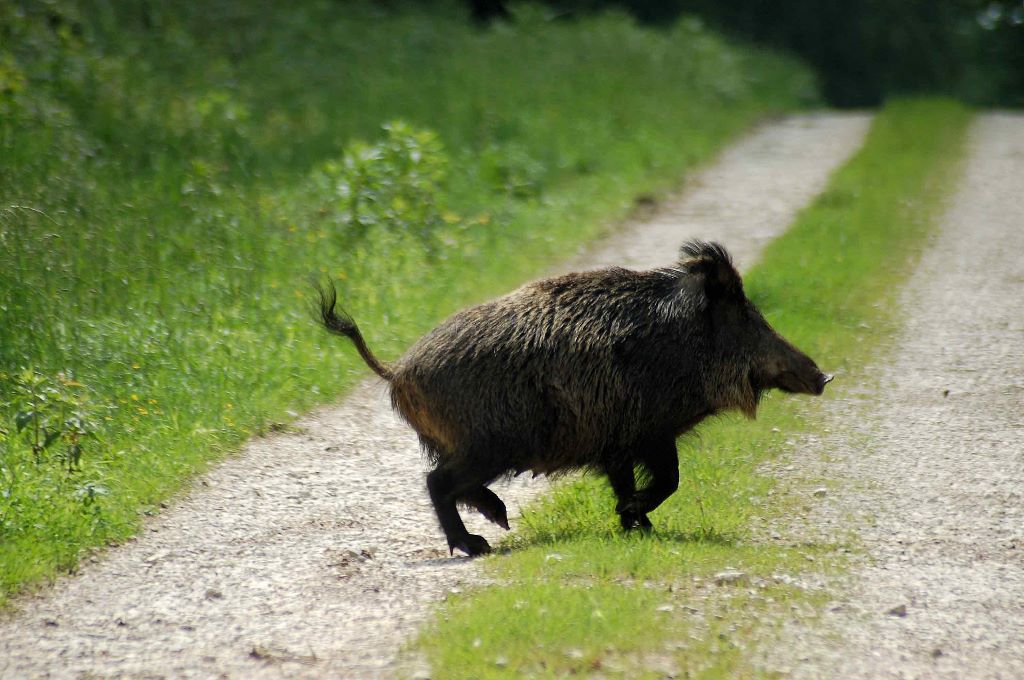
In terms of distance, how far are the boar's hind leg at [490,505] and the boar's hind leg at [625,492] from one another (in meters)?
0.51

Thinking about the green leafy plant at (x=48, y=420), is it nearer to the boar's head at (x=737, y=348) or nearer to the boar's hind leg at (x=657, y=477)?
the boar's hind leg at (x=657, y=477)

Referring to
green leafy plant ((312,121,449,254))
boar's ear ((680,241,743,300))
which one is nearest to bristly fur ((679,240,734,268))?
boar's ear ((680,241,743,300))

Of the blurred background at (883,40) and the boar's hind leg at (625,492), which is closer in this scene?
the boar's hind leg at (625,492)

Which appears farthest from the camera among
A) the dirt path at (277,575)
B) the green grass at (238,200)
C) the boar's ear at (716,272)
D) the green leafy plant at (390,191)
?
the green leafy plant at (390,191)

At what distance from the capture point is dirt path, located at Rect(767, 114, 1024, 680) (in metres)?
4.32

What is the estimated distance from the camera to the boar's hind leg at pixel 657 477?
573 cm

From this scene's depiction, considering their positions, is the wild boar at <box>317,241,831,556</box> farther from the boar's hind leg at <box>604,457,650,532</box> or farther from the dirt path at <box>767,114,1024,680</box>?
the dirt path at <box>767,114,1024,680</box>

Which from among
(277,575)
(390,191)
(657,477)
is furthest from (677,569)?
(390,191)

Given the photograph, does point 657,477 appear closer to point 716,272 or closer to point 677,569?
point 677,569

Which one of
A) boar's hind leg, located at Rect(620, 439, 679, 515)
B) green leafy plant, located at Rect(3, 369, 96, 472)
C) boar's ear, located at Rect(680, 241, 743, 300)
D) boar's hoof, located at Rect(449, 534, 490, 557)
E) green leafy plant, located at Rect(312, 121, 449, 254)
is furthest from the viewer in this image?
green leafy plant, located at Rect(312, 121, 449, 254)

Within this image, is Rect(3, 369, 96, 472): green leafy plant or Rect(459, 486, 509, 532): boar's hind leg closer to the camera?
Rect(459, 486, 509, 532): boar's hind leg

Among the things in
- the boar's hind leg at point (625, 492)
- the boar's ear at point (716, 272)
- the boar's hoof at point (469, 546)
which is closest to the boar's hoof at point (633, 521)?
the boar's hind leg at point (625, 492)

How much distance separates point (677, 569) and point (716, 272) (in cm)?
150

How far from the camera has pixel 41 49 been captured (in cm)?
1323
